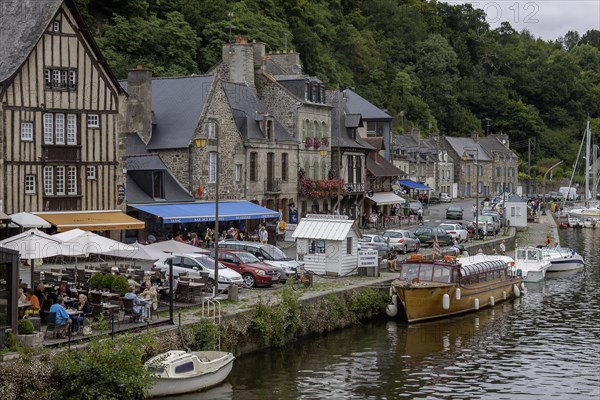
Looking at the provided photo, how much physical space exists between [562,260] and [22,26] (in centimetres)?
3227

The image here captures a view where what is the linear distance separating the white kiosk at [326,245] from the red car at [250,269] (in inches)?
148

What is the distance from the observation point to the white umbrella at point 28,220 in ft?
123

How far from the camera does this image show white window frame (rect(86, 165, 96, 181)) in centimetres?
4303

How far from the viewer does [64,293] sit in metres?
26.7

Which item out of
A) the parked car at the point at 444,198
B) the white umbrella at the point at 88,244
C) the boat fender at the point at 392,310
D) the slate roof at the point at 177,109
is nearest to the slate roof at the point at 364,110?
the parked car at the point at 444,198

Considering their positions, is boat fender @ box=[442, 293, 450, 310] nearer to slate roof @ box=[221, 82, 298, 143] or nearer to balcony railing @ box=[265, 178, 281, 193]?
slate roof @ box=[221, 82, 298, 143]

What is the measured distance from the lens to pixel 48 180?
41562mm

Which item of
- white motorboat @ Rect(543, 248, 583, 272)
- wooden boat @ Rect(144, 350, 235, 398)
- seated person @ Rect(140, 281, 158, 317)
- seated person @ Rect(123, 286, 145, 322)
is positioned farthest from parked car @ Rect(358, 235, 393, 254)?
wooden boat @ Rect(144, 350, 235, 398)

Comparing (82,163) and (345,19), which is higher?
(345,19)

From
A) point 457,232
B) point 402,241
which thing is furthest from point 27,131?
point 457,232

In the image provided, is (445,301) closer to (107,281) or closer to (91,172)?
(107,281)

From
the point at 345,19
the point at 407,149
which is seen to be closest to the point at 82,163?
the point at 407,149

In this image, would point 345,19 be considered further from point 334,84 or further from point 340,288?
point 340,288

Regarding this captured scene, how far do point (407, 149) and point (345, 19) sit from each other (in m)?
39.0
